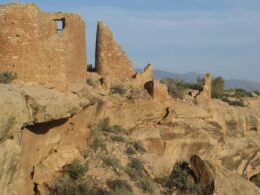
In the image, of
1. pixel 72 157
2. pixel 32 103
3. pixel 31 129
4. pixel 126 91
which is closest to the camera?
pixel 32 103

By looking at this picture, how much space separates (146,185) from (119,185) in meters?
1.44

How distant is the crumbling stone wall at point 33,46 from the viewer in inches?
619

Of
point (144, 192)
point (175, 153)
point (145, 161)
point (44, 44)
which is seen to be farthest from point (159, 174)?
point (44, 44)

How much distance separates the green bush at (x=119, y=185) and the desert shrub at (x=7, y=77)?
4.46 metres

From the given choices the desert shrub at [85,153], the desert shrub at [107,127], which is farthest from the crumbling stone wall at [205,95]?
the desert shrub at [85,153]

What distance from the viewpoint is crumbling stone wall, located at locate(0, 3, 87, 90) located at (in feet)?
51.6

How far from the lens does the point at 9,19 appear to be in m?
15.7

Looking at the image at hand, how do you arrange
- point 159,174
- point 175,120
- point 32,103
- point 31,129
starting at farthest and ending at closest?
point 175,120 → point 159,174 → point 31,129 → point 32,103

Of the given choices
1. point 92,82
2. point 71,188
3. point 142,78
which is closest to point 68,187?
point 71,188

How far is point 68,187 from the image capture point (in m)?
16.2

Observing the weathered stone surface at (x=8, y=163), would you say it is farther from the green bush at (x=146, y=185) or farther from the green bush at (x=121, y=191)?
the green bush at (x=146, y=185)

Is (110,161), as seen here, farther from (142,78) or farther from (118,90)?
(142,78)

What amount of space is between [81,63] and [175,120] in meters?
6.34

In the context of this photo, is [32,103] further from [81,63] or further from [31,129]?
[81,63]
